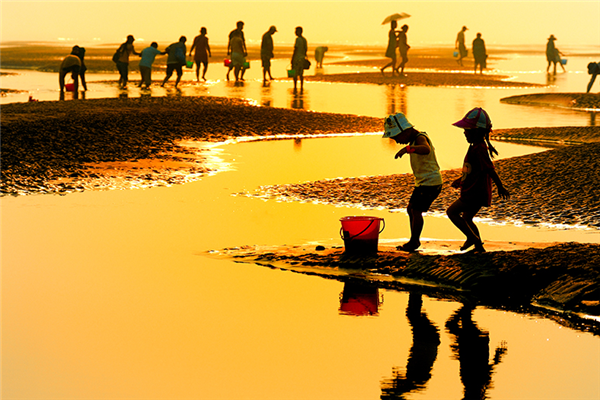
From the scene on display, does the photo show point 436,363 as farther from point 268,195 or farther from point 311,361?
point 268,195

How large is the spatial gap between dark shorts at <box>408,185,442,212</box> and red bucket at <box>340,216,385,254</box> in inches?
19.1

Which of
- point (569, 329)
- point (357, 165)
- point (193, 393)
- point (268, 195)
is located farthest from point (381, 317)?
point (357, 165)

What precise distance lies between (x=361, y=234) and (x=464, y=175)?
1.03 meters

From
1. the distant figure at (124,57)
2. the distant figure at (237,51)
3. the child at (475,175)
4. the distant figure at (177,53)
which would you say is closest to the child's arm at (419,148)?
the child at (475,175)

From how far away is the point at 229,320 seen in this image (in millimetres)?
6453

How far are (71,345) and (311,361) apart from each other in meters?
1.57

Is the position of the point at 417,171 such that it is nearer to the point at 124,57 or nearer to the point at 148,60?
the point at 148,60

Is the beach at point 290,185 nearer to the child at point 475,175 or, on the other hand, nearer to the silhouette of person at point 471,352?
the child at point 475,175

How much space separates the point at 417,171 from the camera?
8336 millimetres

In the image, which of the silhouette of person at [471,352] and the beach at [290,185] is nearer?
the silhouette of person at [471,352]

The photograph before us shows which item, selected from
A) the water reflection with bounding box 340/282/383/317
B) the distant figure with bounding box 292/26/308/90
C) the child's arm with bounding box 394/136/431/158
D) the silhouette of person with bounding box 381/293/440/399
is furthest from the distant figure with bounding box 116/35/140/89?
the silhouette of person with bounding box 381/293/440/399

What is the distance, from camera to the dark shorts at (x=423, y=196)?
8.29 meters

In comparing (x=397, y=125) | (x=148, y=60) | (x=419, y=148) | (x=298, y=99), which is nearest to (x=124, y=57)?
(x=148, y=60)

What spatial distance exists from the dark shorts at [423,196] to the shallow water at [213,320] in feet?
2.79
